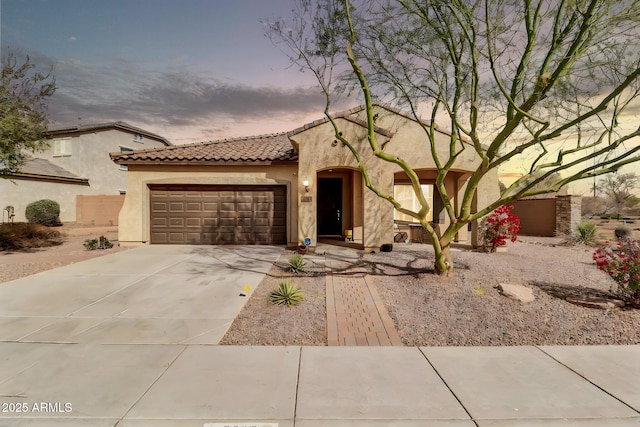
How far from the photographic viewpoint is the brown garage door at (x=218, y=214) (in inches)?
551

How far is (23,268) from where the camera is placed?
9492mm

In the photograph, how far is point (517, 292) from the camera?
6.69 metres

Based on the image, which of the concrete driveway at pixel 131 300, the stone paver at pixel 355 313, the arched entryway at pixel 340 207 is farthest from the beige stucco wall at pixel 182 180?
the stone paver at pixel 355 313

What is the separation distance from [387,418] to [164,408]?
7.48 feet

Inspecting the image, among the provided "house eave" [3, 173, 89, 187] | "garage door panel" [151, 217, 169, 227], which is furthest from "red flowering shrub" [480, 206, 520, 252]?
"house eave" [3, 173, 89, 187]

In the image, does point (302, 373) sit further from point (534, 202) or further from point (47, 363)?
point (534, 202)

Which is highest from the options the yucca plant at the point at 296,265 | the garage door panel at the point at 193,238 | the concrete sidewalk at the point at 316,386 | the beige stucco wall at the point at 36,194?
the beige stucco wall at the point at 36,194

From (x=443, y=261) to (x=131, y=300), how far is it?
6.98 meters

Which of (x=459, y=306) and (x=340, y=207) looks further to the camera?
(x=340, y=207)

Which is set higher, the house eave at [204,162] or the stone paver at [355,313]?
the house eave at [204,162]

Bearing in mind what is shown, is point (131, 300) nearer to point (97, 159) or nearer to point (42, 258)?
point (42, 258)

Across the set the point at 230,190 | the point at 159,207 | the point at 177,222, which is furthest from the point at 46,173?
the point at 230,190

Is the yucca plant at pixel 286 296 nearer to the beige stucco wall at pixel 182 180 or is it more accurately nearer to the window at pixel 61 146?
the beige stucco wall at pixel 182 180

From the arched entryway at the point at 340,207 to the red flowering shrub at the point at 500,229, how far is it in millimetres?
4635
